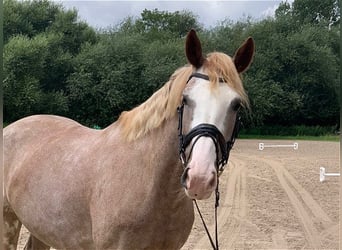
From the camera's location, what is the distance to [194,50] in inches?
84.2

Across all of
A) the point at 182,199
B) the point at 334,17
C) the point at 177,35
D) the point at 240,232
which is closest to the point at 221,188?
the point at 240,232

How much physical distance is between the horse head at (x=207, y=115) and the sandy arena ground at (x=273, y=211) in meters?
3.26

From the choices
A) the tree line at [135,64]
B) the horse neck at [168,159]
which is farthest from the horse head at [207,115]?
the tree line at [135,64]

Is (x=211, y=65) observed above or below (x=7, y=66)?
below

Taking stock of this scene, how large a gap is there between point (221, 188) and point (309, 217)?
270cm

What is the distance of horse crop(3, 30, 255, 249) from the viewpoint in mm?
1936

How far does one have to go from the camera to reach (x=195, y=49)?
213 centimetres

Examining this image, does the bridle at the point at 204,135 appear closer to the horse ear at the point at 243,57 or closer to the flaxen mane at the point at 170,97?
the flaxen mane at the point at 170,97

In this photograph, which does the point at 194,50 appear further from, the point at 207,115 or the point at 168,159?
the point at 168,159

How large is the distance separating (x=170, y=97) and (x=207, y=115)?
0.31 metres

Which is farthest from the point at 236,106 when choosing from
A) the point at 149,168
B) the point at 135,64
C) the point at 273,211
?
the point at 135,64

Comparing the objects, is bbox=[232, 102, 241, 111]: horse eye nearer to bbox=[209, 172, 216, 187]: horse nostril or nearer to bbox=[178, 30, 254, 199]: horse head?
bbox=[178, 30, 254, 199]: horse head

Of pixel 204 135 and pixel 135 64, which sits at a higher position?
pixel 135 64

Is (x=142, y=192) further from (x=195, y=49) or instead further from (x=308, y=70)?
(x=308, y=70)
